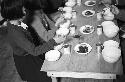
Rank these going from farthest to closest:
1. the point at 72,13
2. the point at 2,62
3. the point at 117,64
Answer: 1. the point at 2,62
2. the point at 72,13
3. the point at 117,64

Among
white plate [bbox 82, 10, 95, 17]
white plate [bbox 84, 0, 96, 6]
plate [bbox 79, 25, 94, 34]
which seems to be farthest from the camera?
white plate [bbox 84, 0, 96, 6]

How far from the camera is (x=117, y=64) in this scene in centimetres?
224

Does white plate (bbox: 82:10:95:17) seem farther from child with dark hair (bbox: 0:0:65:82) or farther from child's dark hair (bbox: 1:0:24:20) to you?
child's dark hair (bbox: 1:0:24:20)

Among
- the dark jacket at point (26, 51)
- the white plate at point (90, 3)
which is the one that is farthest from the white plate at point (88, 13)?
the dark jacket at point (26, 51)

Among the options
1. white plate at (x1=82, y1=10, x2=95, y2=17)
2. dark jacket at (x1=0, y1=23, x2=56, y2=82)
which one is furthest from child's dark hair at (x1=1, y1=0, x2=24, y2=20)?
white plate at (x1=82, y1=10, x2=95, y2=17)

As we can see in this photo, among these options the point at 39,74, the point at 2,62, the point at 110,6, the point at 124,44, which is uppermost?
the point at 110,6

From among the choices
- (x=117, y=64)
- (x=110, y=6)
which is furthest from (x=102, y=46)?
(x=110, y=6)

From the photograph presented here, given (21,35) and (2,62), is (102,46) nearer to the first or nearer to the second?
A: (21,35)

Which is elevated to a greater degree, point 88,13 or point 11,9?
point 11,9

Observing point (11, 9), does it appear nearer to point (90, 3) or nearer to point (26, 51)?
point (26, 51)

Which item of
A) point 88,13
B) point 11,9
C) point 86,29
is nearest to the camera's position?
point 11,9

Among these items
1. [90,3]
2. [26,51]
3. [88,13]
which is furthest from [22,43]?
[90,3]

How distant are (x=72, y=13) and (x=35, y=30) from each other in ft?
2.25

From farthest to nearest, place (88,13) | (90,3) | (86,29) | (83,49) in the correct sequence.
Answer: (90,3) → (88,13) → (86,29) → (83,49)
